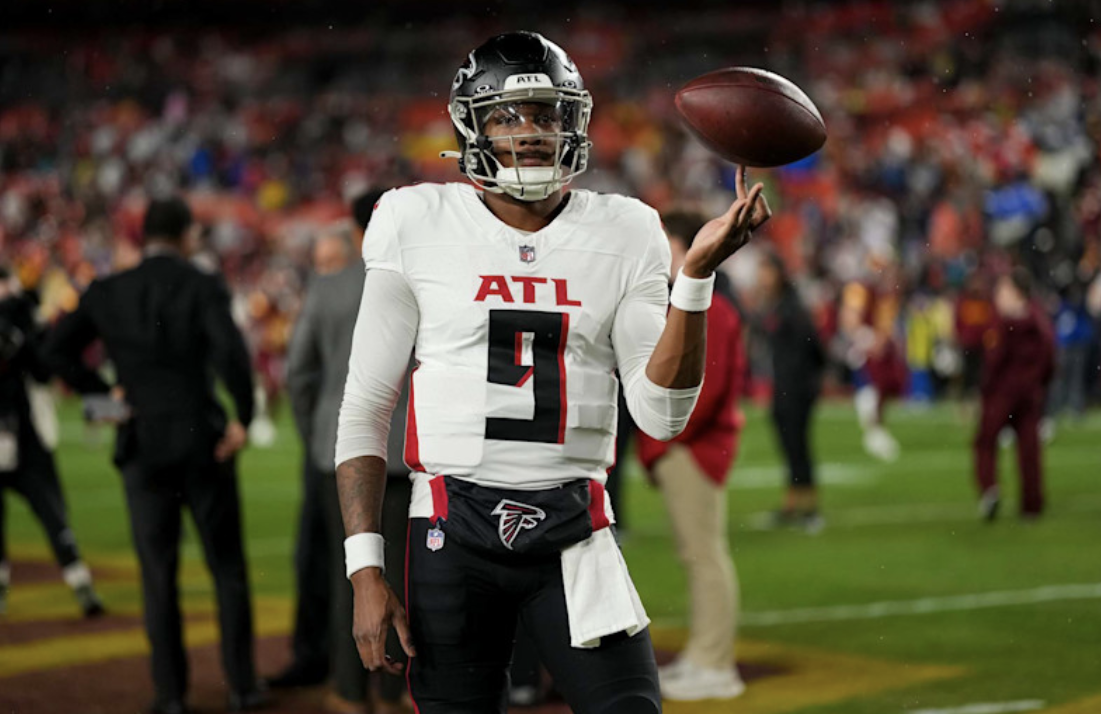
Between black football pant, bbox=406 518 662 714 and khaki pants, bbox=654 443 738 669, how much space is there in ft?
10.1

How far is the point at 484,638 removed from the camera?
300cm

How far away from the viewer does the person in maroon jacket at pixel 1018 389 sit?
1110cm

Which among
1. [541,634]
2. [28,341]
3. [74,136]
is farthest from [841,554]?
[74,136]

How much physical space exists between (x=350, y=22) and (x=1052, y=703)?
117 ft

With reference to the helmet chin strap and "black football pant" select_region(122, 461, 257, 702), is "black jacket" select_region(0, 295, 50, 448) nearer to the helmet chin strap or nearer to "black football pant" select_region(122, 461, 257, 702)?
"black football pant" select_region(122, 461, 257, 702)

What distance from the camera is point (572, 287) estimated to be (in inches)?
119

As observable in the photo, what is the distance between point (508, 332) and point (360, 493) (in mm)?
429

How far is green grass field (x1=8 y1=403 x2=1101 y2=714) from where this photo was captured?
6.34m

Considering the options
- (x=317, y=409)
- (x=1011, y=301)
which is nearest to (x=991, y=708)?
(x=317, y=409)

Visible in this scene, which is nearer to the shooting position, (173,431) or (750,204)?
(750,204)

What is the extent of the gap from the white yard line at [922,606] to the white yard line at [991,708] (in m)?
1.72

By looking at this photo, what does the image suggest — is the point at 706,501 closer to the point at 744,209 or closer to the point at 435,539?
the point at 435,539

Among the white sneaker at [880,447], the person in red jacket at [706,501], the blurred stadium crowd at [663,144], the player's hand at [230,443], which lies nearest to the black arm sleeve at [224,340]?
the player's hand at [230,443]

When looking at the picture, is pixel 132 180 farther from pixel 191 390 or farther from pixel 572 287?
pixel 572 287
